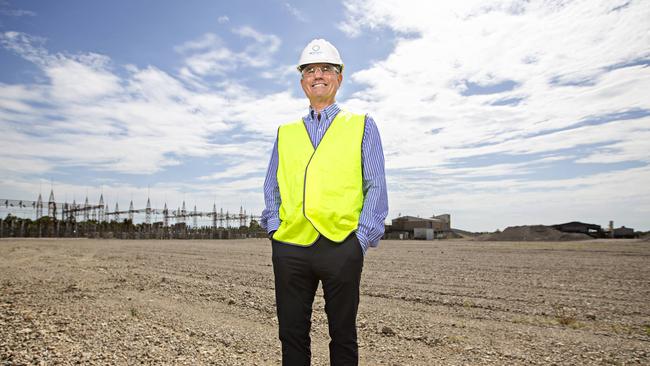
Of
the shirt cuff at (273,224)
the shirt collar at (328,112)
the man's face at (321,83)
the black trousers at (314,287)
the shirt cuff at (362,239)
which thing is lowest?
the black trousers at (314,287)

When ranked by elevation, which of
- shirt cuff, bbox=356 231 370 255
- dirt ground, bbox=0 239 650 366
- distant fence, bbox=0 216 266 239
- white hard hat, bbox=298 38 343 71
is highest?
white hard hat, bbox=298 38 343 71

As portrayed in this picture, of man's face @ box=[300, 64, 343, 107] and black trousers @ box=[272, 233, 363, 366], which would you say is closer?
black trousers @ box=[272, 233, 363, 366]

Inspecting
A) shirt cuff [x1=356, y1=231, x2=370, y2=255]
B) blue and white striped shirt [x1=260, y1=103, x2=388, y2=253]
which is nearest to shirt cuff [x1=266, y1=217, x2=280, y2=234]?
blue and white striped shirt [x1=260, y1=103, x2=388, y2=253]

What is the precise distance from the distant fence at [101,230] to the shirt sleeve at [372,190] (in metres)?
75.0

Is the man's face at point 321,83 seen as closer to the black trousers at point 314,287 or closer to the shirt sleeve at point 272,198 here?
the shirt sleeve at point 272,198

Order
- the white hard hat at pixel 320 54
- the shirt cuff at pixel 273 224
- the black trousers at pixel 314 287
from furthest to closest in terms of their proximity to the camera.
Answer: the white hard hat at pixel 320 54
the shirt cuff at pixel 273 224
the black trousers at pixel 314 287

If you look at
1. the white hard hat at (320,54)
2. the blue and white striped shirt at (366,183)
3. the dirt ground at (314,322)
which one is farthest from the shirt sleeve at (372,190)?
the dirt ground at (314,322)

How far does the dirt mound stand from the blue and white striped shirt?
58882 millimetres

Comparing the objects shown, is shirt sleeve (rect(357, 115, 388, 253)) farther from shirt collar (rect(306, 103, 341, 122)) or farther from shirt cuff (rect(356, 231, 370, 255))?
shirt collar (rect(306, 103, 341, 122))

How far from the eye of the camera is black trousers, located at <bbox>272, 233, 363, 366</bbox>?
2398mm

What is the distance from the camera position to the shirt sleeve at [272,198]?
2.66m

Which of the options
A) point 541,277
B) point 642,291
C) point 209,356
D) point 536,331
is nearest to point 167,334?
point 209,356

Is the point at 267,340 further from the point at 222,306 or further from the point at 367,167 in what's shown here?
the point at 367,167

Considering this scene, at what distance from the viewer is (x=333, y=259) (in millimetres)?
2389
